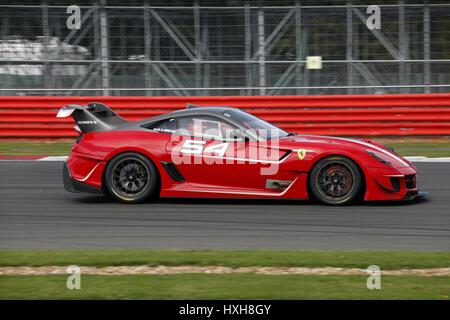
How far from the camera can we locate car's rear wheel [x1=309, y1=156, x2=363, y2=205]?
31.7ft

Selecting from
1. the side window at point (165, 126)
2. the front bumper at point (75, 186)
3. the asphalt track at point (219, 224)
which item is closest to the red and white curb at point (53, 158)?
the asphalt track at point (219, 224)

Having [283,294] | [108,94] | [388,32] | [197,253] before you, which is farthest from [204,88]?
[283,294]

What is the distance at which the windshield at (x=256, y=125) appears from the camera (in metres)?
10.1

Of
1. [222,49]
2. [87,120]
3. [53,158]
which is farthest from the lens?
[222,49]

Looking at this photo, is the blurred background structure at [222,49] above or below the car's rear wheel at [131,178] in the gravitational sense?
above

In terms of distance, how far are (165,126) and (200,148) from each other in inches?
24.3

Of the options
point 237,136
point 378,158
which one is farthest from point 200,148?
point 378,158

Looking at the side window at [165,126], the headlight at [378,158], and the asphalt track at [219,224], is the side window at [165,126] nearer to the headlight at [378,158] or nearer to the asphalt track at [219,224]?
the asphalt track at [219,224]

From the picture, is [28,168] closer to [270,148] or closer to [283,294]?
[270,148]

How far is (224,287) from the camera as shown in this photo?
6.14 meters

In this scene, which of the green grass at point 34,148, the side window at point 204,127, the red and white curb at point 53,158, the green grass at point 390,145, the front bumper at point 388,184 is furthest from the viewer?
the green grass at point 34,148

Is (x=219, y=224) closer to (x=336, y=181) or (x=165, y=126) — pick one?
(x=336, y=181)

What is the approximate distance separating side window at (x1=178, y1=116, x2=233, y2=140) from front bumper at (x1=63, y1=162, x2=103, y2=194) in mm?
1285

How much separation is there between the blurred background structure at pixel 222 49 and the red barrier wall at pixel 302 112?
48 cm
